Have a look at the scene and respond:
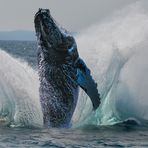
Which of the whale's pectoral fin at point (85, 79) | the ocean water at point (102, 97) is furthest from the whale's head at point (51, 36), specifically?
the ocean water at point (102, 97)

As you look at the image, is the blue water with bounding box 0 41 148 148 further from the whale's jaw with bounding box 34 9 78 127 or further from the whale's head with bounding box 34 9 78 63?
the whale's head with bounding box 34 9 78 63

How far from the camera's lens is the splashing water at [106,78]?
66.6ft

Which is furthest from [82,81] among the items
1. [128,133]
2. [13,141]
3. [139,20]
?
[139,20]

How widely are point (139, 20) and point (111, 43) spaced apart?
7.79 ft

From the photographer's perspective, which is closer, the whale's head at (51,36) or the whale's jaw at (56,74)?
the whale's head at (51,36)

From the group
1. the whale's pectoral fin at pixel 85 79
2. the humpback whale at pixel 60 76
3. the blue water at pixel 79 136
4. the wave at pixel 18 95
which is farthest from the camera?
the wave at pixel 18 95

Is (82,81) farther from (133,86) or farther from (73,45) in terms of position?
(133,86)

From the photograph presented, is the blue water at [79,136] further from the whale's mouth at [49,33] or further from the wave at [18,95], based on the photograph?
the whale's mouth at [49,33]

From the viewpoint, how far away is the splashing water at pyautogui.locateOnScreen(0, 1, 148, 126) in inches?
799

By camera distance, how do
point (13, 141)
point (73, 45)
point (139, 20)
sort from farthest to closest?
point (139, 20), point (73, 45), point (13, 141)

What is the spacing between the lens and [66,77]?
1823 centimetres

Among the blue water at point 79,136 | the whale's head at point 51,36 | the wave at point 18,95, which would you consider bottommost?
the blue water at point 79,136

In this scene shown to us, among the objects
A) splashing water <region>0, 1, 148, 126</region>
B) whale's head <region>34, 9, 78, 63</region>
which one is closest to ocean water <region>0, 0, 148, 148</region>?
splashing water <region>0, 1, 148, 126</region>

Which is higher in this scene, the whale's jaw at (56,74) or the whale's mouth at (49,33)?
the whale's mouth at (49,33)
